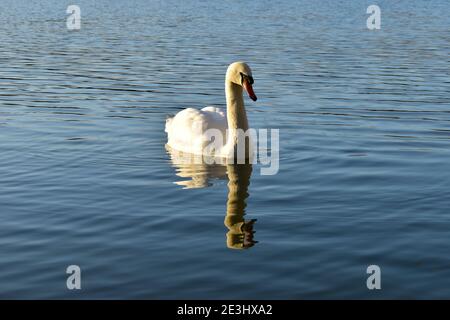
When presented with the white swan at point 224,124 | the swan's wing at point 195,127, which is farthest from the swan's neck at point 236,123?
the swan's wing at point 195,127

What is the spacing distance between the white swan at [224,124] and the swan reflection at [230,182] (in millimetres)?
250

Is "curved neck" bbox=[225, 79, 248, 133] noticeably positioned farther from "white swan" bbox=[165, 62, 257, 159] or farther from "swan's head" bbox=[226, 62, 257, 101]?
"swan's head" bbox=[226, 62, 257, 101]

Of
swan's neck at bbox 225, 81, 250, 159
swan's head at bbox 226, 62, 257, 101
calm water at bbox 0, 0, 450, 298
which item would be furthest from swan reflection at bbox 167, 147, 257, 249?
swan's head at bbox 226, 62, 257, 101

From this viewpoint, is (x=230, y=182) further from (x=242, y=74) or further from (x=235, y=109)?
(x=242, y=74)

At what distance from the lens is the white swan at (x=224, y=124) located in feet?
52.1

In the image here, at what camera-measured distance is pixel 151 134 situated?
18859 millimetres

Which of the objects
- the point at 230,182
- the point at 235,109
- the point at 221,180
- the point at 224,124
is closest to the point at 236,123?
the point at 235,109

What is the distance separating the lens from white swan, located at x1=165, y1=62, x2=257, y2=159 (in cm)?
1587

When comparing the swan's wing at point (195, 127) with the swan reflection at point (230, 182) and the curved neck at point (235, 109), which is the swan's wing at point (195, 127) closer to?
the swan reflection at point (230, 182)

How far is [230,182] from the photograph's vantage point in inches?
572

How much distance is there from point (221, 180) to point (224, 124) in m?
2.19

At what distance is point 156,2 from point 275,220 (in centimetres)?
5203

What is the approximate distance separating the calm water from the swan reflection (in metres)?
0.07

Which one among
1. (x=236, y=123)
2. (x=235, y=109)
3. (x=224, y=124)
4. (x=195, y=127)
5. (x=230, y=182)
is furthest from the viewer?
(x=224, y=124)
